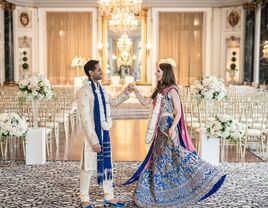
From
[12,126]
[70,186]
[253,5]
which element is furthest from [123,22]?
[70,186]

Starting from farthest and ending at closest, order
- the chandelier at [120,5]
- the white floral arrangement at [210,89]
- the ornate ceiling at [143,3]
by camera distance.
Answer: the ornate ceiling at [143,3] < the chandelier at [120,5] < the white floral arrangement at [210,89]

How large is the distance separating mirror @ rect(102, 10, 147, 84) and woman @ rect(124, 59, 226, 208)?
50.7ft

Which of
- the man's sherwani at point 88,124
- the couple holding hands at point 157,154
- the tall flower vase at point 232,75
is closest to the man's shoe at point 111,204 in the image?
the couple holding hands at point 157,154

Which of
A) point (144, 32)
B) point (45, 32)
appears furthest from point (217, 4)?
point (45, 32)

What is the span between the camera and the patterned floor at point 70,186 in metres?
5.25

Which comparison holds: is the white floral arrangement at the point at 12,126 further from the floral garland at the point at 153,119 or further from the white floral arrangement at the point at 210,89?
the white floral arrangement at the point at 210,89

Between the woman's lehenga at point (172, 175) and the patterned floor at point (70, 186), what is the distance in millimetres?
270

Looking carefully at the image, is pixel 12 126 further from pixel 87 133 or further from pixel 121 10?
pixel 121 10

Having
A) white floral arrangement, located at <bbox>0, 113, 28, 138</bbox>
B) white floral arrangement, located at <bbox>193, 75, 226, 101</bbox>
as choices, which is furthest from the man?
white floral arrangement, located at <bbox>193, 75, 226, 101</bbox>

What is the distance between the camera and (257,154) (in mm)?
8445

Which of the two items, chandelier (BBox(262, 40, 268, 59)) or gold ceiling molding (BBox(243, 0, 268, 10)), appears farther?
gold ceiling molding (BBox(243, 0, 268, 10))

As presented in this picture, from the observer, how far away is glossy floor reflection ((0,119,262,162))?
7.91 meters

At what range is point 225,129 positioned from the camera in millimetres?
7164

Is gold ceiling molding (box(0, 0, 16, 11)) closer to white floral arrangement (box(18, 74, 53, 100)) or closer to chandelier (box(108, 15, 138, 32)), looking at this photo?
chandelier (box(108, 15, 138, 32))
